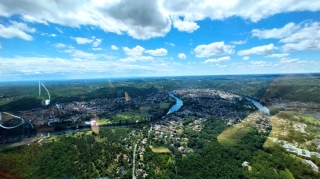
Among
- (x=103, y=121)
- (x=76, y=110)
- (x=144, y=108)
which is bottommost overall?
(x=103, y=121)

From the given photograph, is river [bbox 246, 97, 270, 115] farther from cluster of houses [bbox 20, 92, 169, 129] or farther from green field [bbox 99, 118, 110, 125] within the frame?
green field [bbox 99, 118, 110, 125]

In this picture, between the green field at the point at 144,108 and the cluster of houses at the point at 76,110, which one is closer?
the cluster of houses at the point at 76,110

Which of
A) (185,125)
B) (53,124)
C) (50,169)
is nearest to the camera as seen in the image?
(50,169)

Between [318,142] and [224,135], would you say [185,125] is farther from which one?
[318,142]

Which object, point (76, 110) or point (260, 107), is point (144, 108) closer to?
point (76, 110)

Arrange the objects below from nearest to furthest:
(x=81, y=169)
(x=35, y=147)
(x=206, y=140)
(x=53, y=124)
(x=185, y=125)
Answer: (x=81, y=169) → (x=35, y=147) → (x=206, y=140) → (x=53, y=124) → (x=185, y=125)

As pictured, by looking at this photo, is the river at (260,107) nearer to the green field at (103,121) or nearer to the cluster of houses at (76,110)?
the cluster of houses at (76,110)

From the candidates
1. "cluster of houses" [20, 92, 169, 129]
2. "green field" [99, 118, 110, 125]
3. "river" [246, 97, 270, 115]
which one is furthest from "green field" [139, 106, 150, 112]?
"river" [246, 97, 270, 115]

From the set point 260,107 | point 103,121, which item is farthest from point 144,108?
point 260,107

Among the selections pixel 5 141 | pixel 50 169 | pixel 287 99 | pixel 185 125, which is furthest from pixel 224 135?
pixel 5 141

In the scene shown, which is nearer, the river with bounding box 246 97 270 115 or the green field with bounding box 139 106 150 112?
the river with bounding box 246 97 270 115

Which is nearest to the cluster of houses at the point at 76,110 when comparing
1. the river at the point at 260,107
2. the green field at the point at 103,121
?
the green field at the point at 103,121
